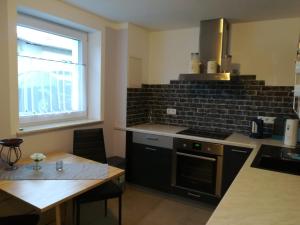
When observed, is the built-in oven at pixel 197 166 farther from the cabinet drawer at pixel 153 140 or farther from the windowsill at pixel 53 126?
the windowsill at pixel 53 126

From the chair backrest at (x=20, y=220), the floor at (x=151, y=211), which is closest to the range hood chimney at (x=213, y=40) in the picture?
the floor at (x=151, y=211)

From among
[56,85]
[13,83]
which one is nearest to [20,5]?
[13,83]

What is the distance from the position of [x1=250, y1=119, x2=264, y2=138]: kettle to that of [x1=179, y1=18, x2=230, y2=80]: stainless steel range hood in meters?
0.77

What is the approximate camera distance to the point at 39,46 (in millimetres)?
2541

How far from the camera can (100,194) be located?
6.85ft

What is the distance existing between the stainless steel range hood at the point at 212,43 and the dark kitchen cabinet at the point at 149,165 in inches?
38.8

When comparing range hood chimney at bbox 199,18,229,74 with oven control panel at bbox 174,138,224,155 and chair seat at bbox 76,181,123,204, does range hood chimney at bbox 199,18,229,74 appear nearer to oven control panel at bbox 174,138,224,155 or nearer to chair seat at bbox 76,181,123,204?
oven control panel at bbox 174,138,224,155

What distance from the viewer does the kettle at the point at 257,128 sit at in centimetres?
270

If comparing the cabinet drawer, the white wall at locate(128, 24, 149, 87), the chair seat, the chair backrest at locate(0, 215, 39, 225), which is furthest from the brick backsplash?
the chair backrest at locate(0, 215, 39, 225)

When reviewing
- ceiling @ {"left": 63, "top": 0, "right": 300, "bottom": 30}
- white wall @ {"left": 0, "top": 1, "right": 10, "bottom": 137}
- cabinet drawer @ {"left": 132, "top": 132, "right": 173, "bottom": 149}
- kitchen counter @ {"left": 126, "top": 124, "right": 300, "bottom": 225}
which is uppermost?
ceiling @ {"left": 63, "top": 0, "right": 300, "bottom": 30}

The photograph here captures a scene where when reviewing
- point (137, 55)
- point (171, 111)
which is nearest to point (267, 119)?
point (171, 111)

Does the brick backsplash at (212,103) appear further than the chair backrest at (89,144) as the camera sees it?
Yes

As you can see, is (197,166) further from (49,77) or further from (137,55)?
(49,77)

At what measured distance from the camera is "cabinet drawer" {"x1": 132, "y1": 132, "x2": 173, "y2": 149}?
290cm
